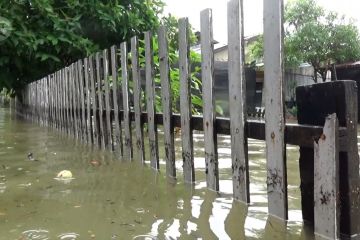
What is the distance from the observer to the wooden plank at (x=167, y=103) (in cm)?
343

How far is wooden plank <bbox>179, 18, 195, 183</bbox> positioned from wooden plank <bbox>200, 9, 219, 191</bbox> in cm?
23

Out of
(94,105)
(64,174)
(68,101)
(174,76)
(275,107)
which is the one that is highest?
(174,76)

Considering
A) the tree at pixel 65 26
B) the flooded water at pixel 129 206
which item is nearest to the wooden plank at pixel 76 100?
the flooded water at pixel 129 206

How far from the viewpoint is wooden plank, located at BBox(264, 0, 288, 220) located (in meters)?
2.16

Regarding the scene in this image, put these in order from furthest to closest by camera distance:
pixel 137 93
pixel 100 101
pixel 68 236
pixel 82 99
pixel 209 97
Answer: pixel 82 99
pixel 100 101
pixel 137 93
pixel 209 97
pixel 68 236

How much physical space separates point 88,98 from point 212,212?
3453 millimetres

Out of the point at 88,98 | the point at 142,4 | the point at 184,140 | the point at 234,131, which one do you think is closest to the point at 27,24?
the point at 142,4

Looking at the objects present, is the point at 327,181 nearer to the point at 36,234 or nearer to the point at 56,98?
the point at 36,234

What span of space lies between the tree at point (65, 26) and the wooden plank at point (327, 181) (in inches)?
282

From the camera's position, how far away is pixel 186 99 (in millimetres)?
3145

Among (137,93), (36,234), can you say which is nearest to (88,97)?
(137,93)

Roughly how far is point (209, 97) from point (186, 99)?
0.34m

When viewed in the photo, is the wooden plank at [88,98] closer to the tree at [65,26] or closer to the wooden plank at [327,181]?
the tree at [65,26]

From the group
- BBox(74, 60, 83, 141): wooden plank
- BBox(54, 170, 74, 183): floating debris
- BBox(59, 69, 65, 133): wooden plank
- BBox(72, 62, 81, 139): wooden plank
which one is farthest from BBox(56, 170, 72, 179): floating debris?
BBox(59, 69, 65, 133): wooden plank
